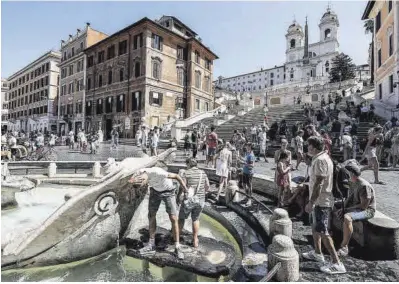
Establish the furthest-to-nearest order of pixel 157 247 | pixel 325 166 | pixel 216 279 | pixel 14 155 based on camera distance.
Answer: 1. pixel 14 155
2. pixel 157 247
3. pixel 216 279
4. pixel 325 166

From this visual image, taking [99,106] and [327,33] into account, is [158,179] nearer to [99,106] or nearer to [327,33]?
[99,106]

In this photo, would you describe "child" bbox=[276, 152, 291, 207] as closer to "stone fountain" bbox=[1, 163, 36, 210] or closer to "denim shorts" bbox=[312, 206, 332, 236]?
"denim shorts" bbox=[312, 206, 332, 236]

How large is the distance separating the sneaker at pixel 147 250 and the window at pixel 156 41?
30.2 metres

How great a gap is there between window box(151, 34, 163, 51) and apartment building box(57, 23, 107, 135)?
1369 cm

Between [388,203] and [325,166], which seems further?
[388,203]

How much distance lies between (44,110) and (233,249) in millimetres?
54369

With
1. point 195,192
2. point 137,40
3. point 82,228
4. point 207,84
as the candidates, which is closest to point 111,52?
point 137,40

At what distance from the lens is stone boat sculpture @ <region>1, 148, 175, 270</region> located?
462cm

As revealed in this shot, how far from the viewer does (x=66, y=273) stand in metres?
4.51

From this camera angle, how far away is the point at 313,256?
436 cm

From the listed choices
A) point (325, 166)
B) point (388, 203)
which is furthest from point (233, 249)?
point (388, 203)

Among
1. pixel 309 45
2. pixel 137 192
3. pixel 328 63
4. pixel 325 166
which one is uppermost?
pixel 309 45

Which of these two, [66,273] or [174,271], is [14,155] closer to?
[66,273]

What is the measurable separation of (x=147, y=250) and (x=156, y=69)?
2999cm
